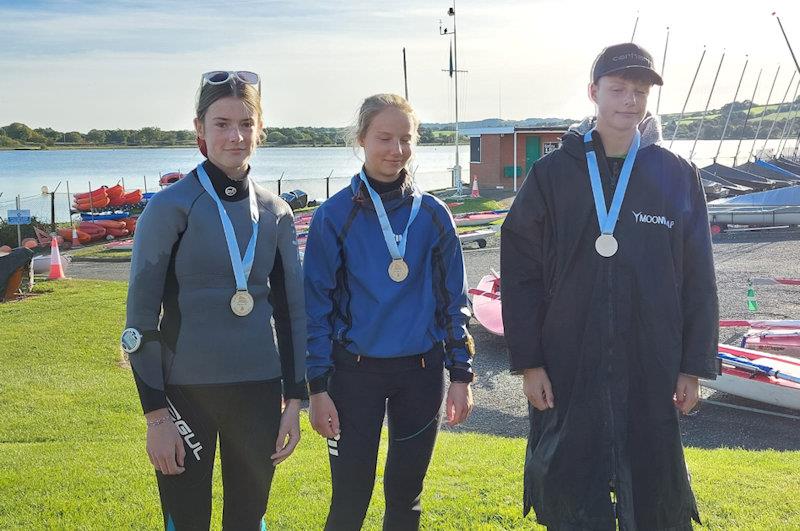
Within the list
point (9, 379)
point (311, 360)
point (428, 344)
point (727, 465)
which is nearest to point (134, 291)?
point (311, 360)

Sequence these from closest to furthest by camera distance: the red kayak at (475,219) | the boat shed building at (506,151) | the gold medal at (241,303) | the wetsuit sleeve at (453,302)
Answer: the gold medal at (241,303), the wetsuit sleeve at (453,302), the red kayak at (475,219), the boat shed building at (506,151)

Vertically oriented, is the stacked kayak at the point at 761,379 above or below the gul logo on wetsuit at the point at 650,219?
below

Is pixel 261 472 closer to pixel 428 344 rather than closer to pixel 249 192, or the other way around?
pixel 428 344

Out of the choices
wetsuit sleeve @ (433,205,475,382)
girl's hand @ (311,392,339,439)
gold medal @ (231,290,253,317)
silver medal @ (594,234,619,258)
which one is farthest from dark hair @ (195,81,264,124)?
silver medal @ (594,234,619,258)

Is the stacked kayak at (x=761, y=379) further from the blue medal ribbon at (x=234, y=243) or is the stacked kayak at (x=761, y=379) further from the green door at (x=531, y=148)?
the green door at (x=531, y=148)

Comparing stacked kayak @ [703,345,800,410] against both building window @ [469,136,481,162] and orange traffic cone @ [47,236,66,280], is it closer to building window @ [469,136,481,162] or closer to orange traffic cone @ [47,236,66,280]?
orange traffic cone @ [47,236,66,280]

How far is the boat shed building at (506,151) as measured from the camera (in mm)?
37344

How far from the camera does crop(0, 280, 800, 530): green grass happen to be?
4.36 metres

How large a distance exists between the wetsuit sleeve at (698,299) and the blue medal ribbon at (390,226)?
3.53ft

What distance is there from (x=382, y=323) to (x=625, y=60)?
138cm

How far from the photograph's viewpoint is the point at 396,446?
3.15 meters

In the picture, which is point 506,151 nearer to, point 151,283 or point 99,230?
point 99,230

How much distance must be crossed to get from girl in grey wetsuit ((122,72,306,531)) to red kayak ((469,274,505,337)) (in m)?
7.74

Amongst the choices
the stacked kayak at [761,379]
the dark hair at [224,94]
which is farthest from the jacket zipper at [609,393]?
the stacked kayak at [761,379]
